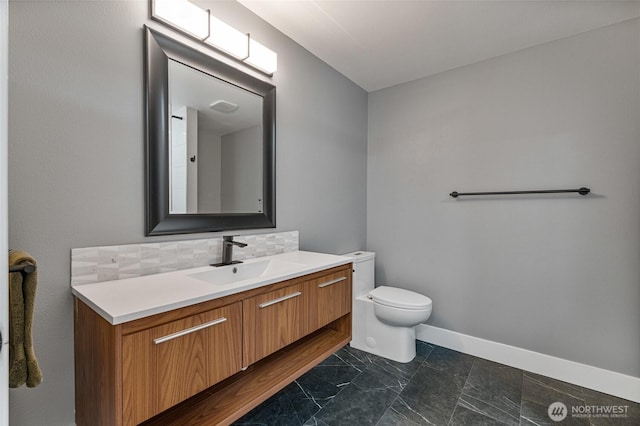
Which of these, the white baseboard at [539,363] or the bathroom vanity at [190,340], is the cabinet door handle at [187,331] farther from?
the white baseboard at [539,363]

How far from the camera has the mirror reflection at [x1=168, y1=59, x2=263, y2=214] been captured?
A: 1.40 meters

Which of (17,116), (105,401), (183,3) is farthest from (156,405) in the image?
(183,3)

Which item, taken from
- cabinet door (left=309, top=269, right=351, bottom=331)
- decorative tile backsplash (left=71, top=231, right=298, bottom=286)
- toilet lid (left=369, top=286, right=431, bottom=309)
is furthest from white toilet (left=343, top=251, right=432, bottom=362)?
decorative tile backsplash (left=71, top=231, right=298, bottom=286)

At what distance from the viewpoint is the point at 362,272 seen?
250 cm

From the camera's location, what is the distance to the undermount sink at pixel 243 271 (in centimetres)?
139

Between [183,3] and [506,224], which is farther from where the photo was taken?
[506,224]

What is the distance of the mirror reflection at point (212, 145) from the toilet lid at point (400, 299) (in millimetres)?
1143

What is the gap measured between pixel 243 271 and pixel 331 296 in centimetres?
49

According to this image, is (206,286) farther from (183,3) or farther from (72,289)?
(183,3)

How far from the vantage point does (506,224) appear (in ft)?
7.17

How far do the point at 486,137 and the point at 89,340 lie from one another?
2638mm

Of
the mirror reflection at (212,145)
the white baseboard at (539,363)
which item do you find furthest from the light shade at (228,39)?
the white baseboard at (539,363)

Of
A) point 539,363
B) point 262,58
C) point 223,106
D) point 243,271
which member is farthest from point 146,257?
point 539,363

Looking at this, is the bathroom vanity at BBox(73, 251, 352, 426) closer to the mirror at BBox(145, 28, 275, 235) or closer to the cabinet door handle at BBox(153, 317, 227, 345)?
the cabinet door handle at BBox(153, 317, 227, 345)
